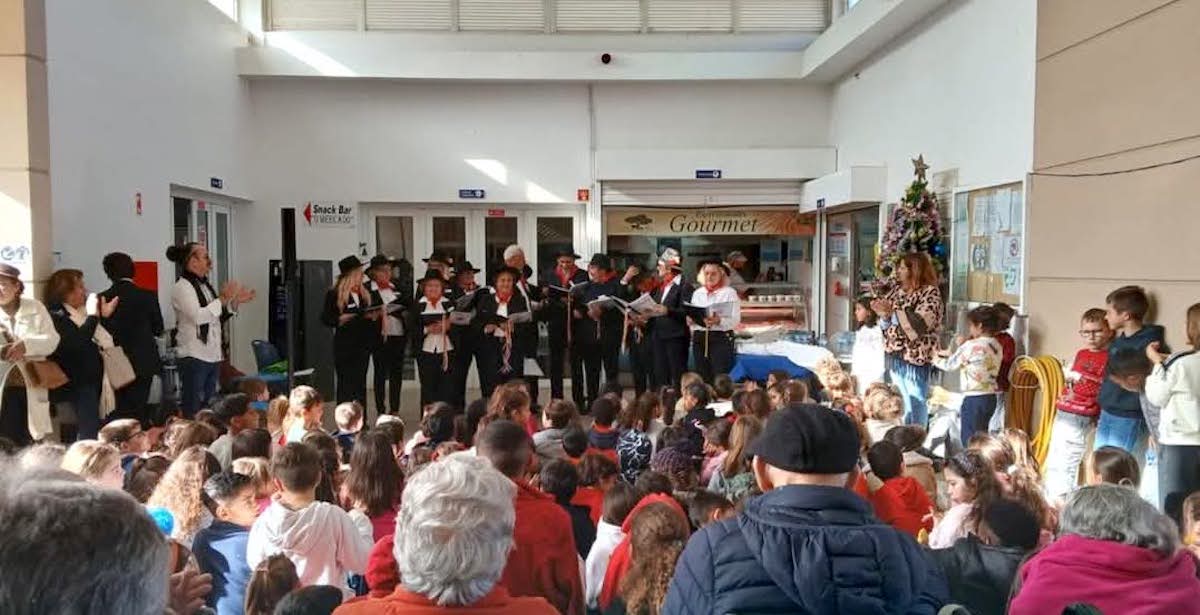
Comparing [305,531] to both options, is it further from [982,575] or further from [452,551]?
[982,575]

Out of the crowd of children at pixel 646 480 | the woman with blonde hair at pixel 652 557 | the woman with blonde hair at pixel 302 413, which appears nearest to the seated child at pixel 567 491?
the crowd of children at pixel 646 480

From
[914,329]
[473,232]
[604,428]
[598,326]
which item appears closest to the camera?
[604,428]

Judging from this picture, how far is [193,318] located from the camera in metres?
7.23

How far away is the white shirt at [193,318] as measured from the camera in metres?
7.23

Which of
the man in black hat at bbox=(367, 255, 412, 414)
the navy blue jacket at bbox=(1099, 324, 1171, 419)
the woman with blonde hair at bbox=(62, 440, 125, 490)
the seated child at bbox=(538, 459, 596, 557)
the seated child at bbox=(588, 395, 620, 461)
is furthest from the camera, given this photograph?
the man in black hat at bbox=(367, 255, 412, 414)

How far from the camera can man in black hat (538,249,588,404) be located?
350 inches

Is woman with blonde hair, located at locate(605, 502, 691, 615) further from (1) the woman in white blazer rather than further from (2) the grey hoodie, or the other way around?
(1) the woman in white blazer

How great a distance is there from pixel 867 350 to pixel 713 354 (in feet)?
4.24

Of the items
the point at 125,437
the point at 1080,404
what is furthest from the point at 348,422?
the point at 1080,404

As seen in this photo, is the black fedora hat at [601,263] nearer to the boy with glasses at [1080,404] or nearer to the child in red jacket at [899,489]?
the boy with glasses at [1080,404]

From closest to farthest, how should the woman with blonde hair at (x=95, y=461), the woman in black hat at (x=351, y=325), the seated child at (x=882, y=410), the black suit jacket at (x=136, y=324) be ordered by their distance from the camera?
1. the woman with blonde hair at (x=95, y=461)
2. the seated child at (x=882, y=410)
3. the black suit jacket at (x=136, y=324)
4. the woman in black hat at (x=351, y=325)

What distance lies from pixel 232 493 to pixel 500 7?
28.7ft

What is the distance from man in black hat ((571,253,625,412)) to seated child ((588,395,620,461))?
3.66 meters

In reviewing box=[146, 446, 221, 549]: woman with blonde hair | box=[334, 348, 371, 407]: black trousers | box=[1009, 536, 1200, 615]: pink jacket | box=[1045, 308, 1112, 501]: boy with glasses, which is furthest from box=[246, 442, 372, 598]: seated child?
box=[334, 348, 371, 407]: black trousers
